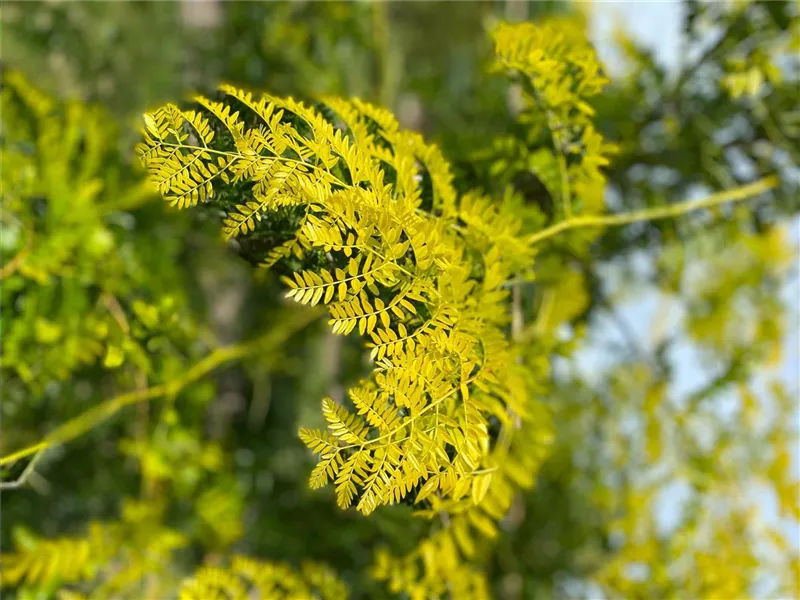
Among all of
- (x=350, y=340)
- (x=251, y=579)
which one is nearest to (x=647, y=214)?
(x=350, y=340)

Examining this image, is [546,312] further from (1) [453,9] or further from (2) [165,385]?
(1) [453,9]

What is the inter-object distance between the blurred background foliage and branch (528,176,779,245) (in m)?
0.01

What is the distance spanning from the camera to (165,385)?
44 centimetres

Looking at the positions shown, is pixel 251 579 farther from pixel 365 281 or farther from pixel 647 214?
pixel 647 214

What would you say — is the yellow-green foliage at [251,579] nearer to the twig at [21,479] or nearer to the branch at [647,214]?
the twig at [21,479]

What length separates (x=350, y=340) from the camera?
1.63 ft

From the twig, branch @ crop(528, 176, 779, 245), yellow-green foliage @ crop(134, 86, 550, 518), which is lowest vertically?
the twig

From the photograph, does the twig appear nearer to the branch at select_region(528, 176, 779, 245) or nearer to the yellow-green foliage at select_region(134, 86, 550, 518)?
the yellow-green foliage at select_region(134, 86, 550, 518)

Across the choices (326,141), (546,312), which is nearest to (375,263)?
(326,141)

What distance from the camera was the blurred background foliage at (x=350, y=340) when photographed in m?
0.47

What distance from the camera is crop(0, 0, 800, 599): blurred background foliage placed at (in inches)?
18.3

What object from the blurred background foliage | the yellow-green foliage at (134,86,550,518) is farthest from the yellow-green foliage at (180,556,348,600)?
the yellow-green foliage at (134,86,550,518)

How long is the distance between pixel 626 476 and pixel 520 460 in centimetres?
54

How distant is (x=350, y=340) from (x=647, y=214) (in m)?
0.24
